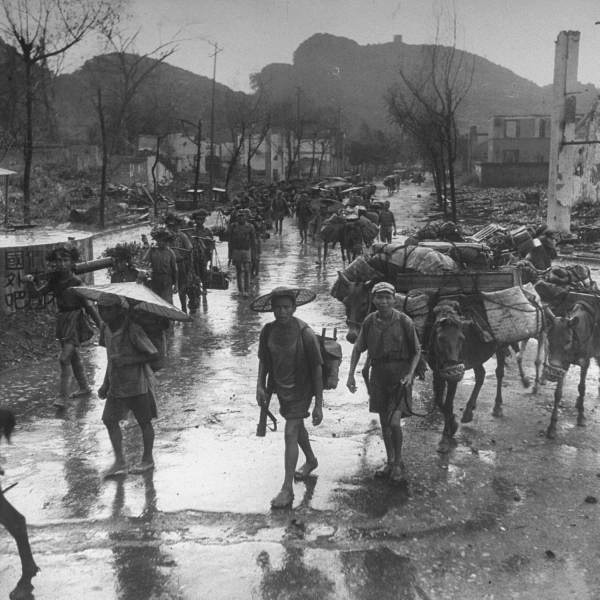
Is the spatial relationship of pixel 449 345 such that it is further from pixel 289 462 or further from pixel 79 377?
pixel 79 377

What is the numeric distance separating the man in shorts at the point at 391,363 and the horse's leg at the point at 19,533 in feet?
9.15

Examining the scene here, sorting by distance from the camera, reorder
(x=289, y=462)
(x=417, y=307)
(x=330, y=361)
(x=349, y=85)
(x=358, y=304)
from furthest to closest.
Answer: (x=349, y=85), (x=358, y=304), (x=417, y=307), (x=330, y=361), (x=289, y=462)

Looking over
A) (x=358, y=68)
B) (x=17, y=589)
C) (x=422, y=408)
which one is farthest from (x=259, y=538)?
(x=358, y=68)

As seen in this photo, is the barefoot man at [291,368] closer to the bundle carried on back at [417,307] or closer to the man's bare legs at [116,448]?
the man's bare legs at [116,448]

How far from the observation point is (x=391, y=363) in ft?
20.1

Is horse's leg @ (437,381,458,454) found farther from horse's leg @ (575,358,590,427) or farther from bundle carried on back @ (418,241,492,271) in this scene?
bundle carried on back @ (418,241,492,271)

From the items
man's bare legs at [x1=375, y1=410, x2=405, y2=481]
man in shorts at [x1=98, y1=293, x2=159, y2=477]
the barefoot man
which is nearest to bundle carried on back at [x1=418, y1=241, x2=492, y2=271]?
man's bare legs at [x1=375, y1=410, x2=405, y2=481]

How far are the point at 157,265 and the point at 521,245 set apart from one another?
19.6ft

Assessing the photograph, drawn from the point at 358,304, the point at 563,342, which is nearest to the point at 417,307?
the point at 358,304

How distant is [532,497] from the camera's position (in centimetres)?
589

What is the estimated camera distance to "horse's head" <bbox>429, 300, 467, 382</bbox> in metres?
6.71

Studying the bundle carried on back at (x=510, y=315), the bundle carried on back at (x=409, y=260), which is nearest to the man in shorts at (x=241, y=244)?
the bundle carried on back at (x=409, y=260)

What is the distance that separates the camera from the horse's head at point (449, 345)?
6.71m

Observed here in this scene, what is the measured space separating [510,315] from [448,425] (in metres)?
1.38
